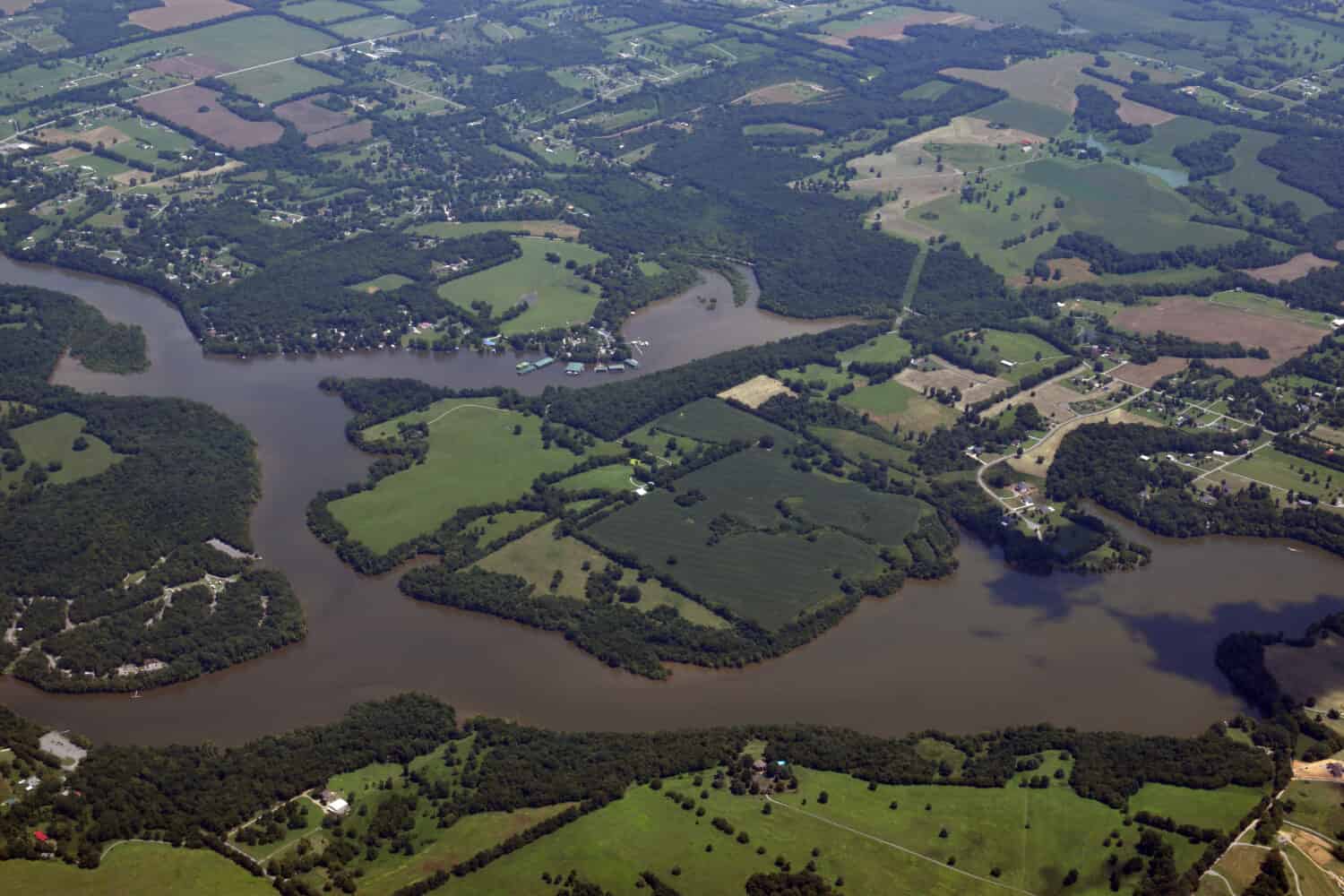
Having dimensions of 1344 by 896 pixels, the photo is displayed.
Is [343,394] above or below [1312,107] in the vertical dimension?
below

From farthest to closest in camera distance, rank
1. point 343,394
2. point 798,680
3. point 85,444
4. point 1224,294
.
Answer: point 1224,294
point 343,394
point 85,444
point 798,680

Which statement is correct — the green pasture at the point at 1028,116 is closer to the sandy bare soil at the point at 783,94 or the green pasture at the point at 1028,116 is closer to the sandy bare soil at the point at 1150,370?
the sandy bare soil at the point at 783,94

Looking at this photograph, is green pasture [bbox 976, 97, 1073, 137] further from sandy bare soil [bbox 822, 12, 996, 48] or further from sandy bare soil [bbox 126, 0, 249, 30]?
sandy bare soil [bbox 126, 0, 249, 30]

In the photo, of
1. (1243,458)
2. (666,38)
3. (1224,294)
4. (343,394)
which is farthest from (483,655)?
(666,38)

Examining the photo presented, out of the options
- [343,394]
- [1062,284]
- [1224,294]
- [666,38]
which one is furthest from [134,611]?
[666,38]

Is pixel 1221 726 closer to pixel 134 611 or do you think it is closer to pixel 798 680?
pixel 798 680

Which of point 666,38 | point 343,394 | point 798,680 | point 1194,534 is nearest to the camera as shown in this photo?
point 798,680

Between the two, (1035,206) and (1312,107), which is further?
(1312,107)
